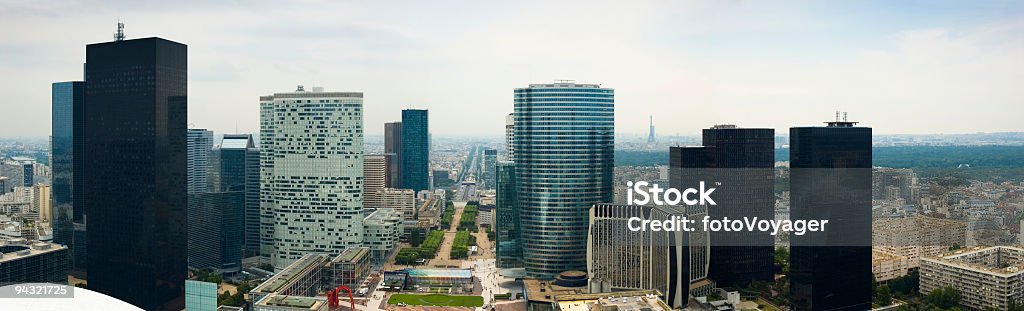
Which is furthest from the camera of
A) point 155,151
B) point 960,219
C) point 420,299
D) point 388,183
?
point 388,183

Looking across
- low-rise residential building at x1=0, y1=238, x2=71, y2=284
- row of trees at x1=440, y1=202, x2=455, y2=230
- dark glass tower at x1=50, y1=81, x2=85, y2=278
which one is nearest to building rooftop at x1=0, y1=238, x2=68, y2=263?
low-rise residential building at x1=0, y1=238, x2=71, y2=284

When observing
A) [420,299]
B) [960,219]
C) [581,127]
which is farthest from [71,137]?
[960,219]

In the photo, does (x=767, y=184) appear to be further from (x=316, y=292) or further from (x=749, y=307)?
(x=316, y=292)

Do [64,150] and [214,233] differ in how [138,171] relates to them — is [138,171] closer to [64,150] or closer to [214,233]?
[214,233]

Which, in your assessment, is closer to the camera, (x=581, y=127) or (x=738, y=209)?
(x=738, y=209)

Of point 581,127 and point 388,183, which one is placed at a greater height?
point 581,127

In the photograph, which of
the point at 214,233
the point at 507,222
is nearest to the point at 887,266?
the point at 507,222
